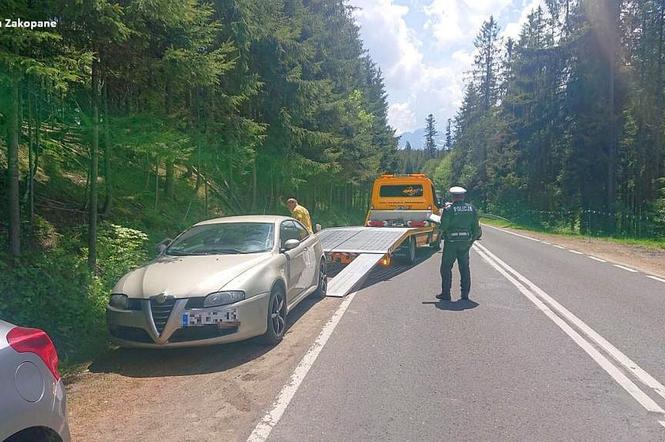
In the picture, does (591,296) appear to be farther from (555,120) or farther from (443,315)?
(555,120)

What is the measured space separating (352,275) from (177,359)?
485 cm

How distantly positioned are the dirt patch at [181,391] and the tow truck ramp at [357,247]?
130 inches

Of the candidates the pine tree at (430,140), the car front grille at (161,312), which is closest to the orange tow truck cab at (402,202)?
the car front grille at (161,312)

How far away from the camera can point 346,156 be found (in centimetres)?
2881

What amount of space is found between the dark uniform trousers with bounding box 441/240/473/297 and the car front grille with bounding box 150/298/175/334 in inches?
197

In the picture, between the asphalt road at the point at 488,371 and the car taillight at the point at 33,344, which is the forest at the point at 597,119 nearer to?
the asphalt road at the point at 488,371

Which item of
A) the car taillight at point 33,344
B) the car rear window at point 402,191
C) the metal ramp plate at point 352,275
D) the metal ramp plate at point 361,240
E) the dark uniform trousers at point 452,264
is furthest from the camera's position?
→ the car rear window at point 402,191

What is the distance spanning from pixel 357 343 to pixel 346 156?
23464 mm

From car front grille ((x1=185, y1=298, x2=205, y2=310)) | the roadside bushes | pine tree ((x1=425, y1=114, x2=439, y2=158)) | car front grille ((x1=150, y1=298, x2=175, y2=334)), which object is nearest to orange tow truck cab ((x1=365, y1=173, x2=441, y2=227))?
the roadside bushes

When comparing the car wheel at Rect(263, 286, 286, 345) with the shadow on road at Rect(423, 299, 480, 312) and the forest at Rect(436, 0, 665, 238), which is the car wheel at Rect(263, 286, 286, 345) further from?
the forest at Rect(436, 0, 665, 238)

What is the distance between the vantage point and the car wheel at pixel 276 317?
5.78 metres

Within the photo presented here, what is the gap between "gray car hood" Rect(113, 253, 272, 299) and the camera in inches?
209

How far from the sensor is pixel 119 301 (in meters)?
5.45

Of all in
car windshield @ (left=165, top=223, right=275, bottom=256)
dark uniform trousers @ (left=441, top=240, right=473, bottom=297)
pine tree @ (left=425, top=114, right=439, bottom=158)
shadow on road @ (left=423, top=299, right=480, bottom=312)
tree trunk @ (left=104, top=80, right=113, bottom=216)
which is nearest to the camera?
car windshield @ (left=165, top=223, right=275, bottom=256)
